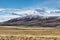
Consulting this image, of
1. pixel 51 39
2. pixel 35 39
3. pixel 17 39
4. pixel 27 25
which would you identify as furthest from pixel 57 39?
pixel 27 25

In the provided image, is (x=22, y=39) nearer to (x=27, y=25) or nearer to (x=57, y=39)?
(x=57, y=39)

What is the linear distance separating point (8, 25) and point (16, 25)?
317 centimetres

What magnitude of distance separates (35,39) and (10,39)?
111 inches

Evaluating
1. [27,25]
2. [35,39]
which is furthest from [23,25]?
[35,39]

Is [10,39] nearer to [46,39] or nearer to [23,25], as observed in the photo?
[46,39]

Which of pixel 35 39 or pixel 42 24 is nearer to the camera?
pixel 35 39

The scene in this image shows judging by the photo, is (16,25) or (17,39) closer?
(17,39)

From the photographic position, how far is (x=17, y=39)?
28547mm

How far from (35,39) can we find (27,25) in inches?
2757

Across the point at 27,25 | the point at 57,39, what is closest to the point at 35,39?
the point at 57,39

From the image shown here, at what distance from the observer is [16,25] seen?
10006cm

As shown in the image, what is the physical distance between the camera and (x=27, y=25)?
9862cm

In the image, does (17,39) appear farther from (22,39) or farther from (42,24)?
(42,24)

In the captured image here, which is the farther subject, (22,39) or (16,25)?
(16,25)
